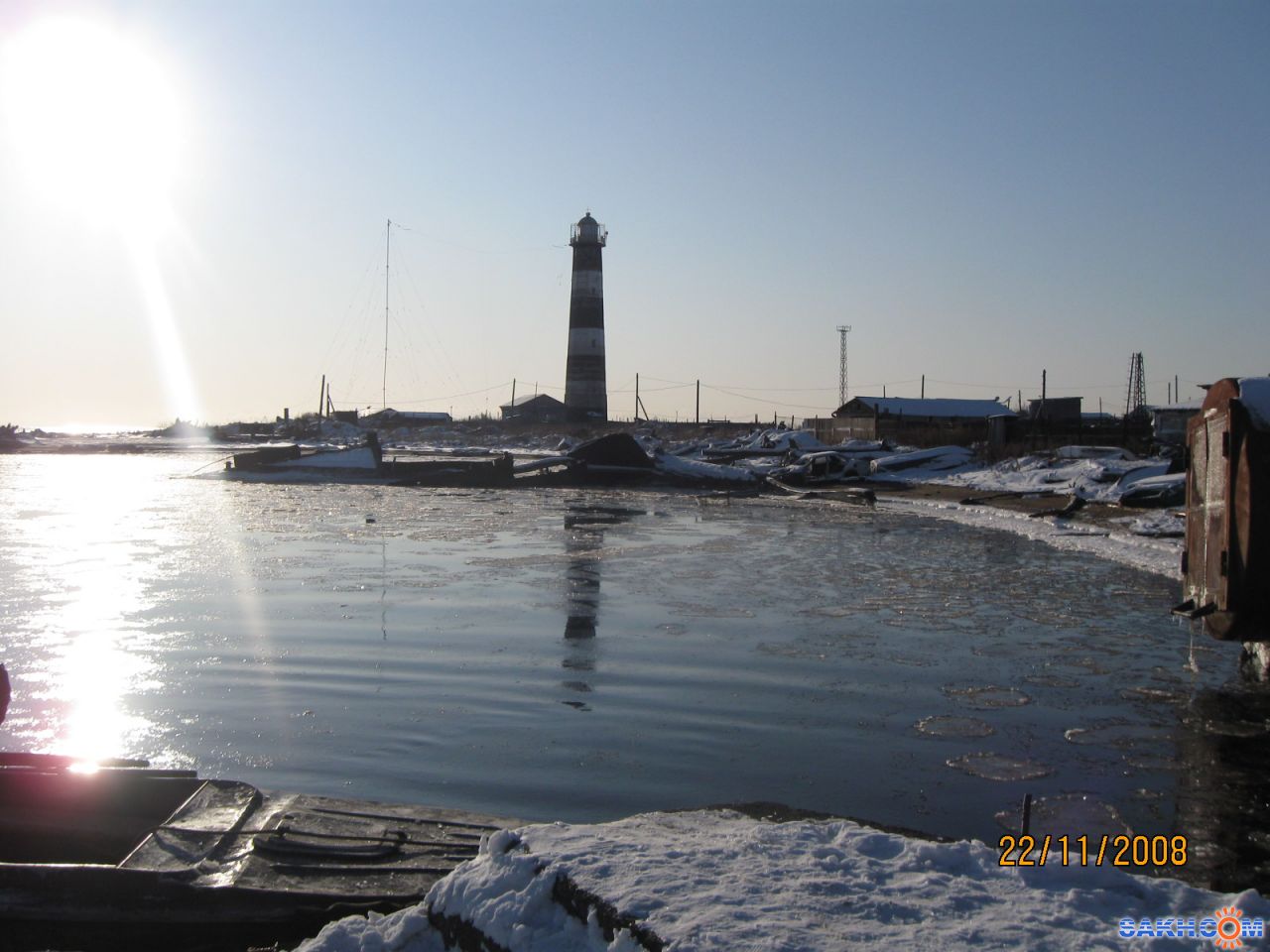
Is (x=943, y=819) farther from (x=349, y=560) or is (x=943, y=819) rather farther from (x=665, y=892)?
(x=349, y=560)

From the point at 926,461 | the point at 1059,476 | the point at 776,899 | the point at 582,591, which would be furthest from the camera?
the point at 926,461

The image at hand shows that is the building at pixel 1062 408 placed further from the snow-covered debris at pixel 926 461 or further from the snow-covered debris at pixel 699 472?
the snow-covered debris at pixel 699 472

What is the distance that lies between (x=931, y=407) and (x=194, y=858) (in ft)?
199

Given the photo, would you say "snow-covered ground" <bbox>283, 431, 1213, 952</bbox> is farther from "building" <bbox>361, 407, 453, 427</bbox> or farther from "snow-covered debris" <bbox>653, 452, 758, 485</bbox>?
"building" <bbox>361, 407, 453, 427</bbox>

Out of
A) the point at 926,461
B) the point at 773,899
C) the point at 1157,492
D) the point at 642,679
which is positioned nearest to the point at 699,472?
the point at 926,461

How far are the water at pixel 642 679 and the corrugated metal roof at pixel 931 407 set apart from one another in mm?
45080

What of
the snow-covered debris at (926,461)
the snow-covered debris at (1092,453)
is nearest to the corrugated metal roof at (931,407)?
the snow-covered debris at (926,461)

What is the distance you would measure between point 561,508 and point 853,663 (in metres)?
17.9

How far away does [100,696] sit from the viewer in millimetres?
7332

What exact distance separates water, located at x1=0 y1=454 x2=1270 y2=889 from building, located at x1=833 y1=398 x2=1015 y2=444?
2979cm

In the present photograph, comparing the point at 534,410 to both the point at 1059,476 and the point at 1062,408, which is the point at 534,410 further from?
the point at 1059,476

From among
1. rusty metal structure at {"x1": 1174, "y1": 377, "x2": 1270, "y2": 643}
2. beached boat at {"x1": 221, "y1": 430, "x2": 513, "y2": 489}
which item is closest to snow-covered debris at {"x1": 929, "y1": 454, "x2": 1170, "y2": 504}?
beached boat at {"x1": 221, "y1": 430, "x2": 513, "y2": 489}

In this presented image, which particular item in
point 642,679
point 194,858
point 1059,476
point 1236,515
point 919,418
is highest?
point 919,418

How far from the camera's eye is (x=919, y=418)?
178ft
